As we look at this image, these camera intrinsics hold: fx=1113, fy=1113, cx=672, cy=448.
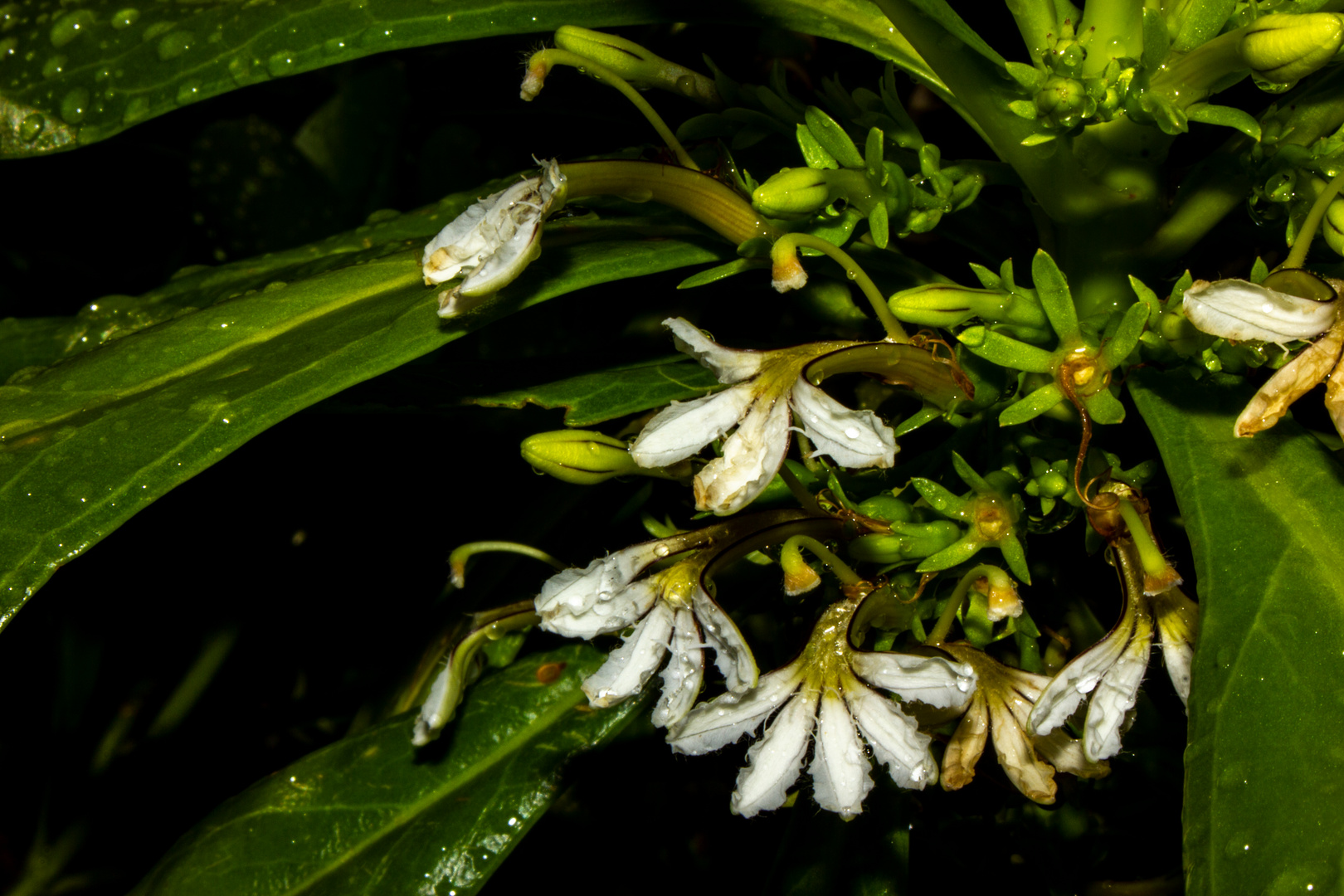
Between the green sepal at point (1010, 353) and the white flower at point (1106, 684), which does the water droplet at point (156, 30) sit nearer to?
the green sepal at point (1010, 353)

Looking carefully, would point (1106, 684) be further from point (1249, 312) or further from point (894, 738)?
point (1249, 312)

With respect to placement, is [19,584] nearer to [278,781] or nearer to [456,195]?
[278,781]

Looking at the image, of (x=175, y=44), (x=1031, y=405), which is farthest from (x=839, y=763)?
(x=175, y=44)

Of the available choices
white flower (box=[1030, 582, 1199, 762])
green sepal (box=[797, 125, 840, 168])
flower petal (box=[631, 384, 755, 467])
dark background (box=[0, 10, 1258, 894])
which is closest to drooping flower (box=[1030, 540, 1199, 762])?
white flower (box=[1030, 582, 1199, 762])

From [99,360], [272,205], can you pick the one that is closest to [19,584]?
[99,360]

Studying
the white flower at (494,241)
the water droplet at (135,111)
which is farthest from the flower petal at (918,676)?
the water droplet at (135,111)
